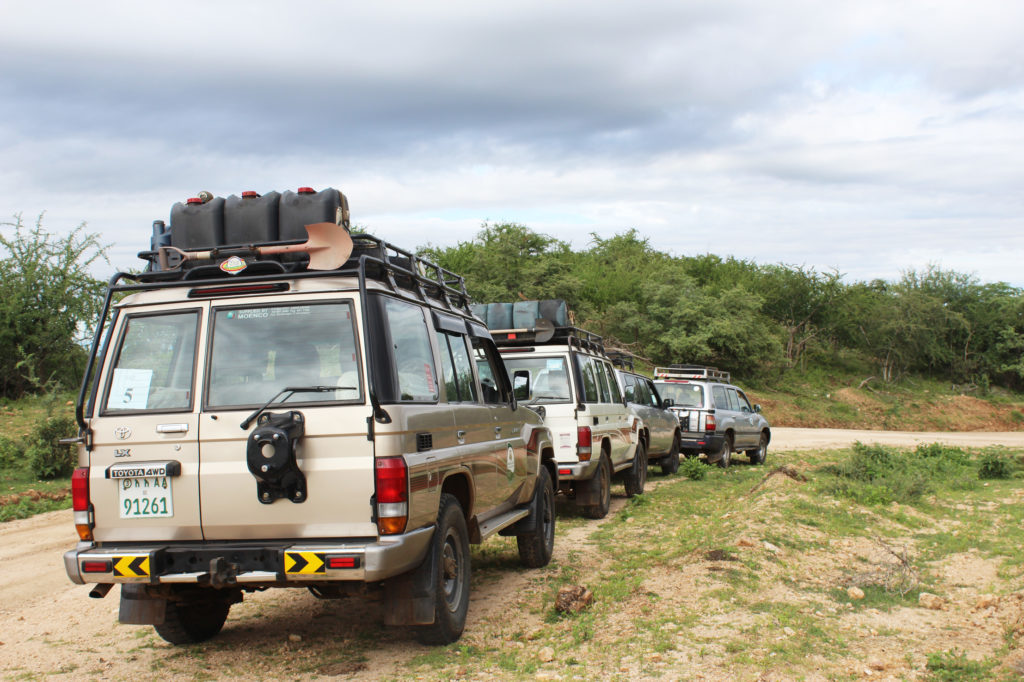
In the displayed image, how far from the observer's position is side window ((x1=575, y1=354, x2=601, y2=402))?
10219mm

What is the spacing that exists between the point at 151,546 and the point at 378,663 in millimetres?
1537

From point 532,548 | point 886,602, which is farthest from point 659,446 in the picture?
point 886,602

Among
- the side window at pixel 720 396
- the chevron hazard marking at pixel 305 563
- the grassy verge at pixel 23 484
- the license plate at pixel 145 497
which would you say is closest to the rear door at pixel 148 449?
the license plate at pixel 145 497

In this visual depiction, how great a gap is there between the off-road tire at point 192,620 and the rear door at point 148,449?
0.79 metres

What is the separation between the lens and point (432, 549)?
5.18 metres

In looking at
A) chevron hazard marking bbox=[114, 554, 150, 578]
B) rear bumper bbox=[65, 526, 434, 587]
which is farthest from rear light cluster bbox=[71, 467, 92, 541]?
chevron hazard marking bbox=[114, 554, 150, 578]

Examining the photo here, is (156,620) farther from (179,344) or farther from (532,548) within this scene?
(532,548)

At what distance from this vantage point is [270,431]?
4621mm

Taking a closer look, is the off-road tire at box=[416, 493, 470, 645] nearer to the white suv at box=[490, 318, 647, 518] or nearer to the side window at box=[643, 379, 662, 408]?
the white suv at box=[490, 318, 647, 518]

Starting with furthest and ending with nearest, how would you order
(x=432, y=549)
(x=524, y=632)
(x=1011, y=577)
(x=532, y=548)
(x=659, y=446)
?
(x=659, y=446)
(x=532, y=548)
(x=1011, y=577)
(x=524, y=632)
(x=432, y=549)

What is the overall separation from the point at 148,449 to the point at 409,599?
1.74 metres

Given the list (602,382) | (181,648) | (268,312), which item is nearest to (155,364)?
(268,312)

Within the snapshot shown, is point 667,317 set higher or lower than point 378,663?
higher

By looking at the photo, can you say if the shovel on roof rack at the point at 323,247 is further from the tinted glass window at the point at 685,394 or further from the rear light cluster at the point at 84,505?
the tinted glass window at the point at 685,394
